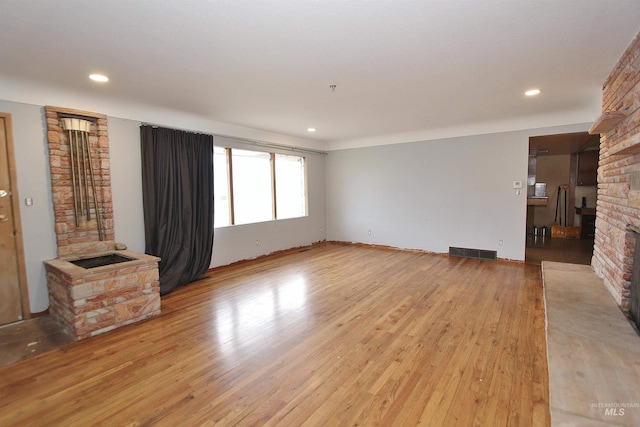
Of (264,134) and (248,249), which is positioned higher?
(264,134)

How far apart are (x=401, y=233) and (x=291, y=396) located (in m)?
4.91

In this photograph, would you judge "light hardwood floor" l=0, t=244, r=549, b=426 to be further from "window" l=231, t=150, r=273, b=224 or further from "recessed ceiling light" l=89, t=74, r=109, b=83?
"recessed ceiling light" l=89, t=74, r=109, b=83

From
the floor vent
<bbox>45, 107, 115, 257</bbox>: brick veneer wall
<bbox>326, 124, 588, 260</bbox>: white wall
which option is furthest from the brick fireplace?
the floor vent

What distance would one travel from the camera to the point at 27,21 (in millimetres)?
1978

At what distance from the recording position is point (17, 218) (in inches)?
124

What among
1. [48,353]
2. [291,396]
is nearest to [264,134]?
[48,353]

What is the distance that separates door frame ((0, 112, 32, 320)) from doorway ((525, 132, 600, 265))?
7.96 m

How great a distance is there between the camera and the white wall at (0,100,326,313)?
125 inches

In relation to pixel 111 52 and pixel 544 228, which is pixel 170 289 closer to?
pixel 111 52

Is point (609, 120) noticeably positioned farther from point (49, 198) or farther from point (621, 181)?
point (49, 198)

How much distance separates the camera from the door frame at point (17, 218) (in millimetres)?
3080

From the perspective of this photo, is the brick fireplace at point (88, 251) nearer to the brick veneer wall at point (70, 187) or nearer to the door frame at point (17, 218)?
the brick veneer wall at point (70, 187)

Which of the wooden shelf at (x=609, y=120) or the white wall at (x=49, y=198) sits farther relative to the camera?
the white wall at (x=49, y=198)

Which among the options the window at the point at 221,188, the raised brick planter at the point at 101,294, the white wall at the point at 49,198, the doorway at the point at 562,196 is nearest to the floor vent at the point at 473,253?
the doorway at the point at 562,196
